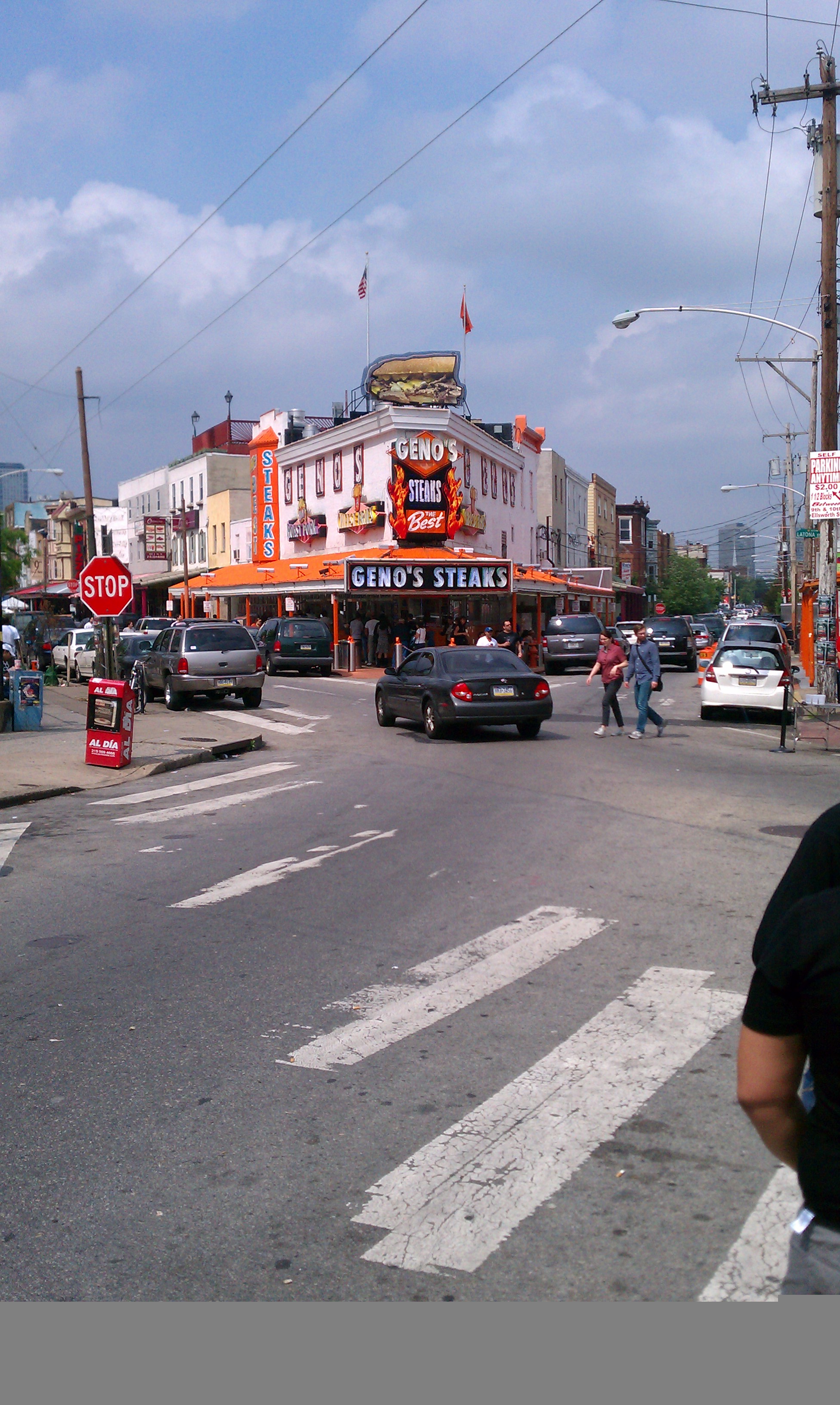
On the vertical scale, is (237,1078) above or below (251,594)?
below

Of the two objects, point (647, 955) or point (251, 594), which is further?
point (251, 594)

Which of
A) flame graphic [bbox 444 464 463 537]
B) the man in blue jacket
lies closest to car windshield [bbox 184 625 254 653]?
the man in blue jacket

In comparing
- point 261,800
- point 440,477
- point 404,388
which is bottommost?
point 261,800

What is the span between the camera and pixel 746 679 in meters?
21.5

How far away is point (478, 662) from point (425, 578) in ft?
68.8

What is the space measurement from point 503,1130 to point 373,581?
3441 cm

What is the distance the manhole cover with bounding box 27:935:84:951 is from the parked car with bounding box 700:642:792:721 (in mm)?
16289

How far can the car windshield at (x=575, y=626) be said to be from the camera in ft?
124

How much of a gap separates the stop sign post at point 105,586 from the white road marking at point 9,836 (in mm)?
5884

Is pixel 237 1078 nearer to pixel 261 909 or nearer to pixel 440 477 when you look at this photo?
pixel 261 909

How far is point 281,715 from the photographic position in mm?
23609

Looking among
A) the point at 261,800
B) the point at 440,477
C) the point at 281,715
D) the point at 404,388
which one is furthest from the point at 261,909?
the point at 404,388

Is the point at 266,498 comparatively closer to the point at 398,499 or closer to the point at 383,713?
the point at 398,499

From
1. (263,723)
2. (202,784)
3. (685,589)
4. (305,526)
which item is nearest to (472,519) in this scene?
(305,526)
